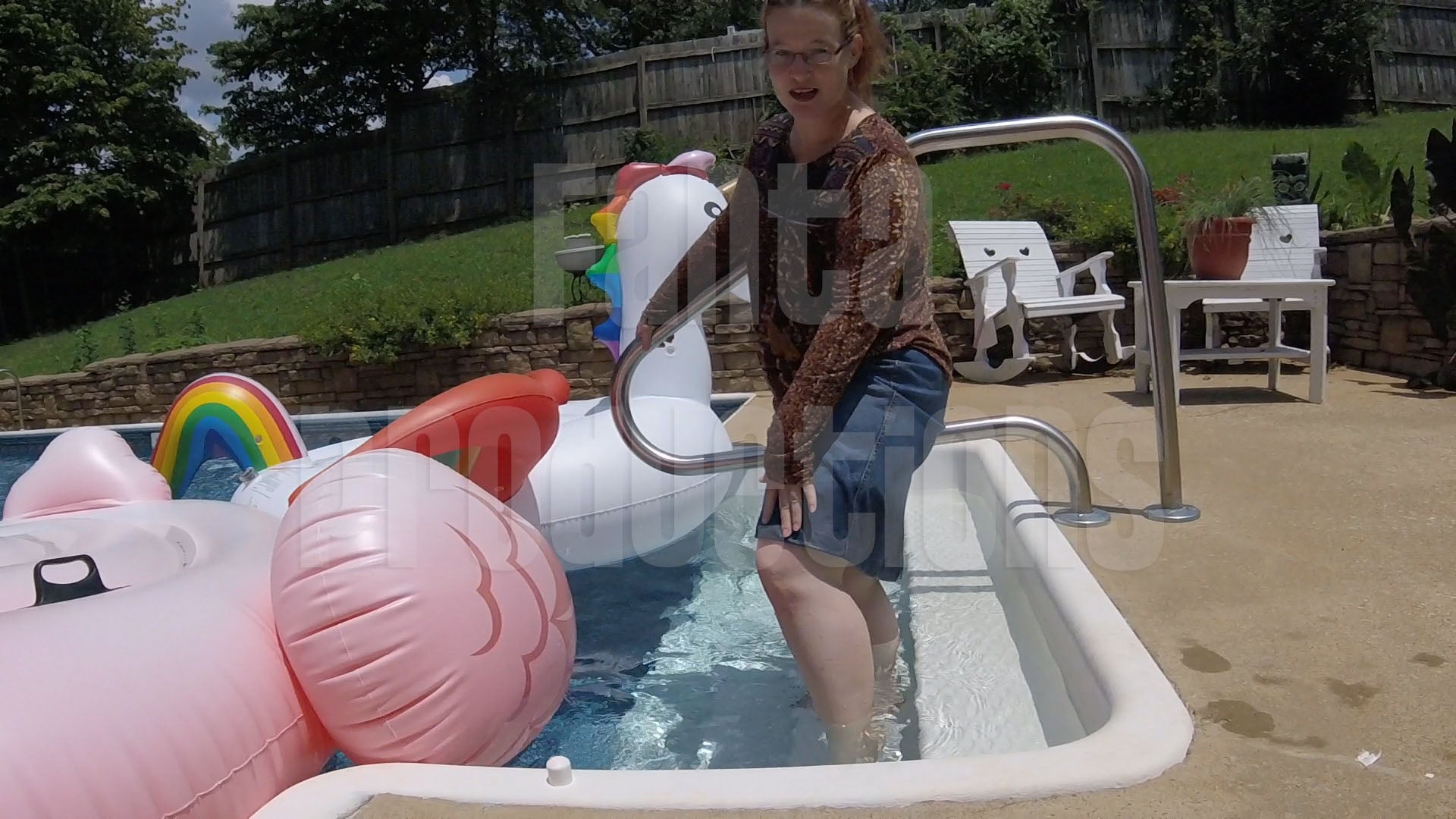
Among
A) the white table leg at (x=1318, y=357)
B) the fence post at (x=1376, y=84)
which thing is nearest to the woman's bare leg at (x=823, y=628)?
the white table leg at (x=1318, y=357)

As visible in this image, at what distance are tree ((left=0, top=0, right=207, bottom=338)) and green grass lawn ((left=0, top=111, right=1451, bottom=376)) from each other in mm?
2754

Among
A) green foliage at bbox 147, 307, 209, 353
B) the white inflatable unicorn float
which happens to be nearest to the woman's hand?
the white inflatable unicorn float

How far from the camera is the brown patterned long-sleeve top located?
1678 mm

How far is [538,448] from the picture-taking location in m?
2.80

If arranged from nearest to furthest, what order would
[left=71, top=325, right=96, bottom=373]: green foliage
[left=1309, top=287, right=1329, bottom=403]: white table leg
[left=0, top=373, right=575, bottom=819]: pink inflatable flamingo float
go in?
[left=0, top=373, right=575, bottom=819]: pink inflatable flamingo float, [left=1309, top=287, right=1329, bottom=403]: white table leg, [left=71, top=325, right=96, bottom=373]: green foliage

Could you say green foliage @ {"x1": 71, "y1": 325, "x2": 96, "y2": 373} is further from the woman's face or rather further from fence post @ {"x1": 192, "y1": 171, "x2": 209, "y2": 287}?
the woman's face

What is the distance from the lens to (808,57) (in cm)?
174

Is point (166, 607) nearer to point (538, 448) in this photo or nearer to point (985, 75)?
point (538, 448)

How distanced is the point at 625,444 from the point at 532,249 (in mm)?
7836

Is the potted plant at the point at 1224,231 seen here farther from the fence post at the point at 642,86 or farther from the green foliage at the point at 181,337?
the fence post at the point at 642,86

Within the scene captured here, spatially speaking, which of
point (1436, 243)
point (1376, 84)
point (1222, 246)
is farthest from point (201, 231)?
point (1376, 84)

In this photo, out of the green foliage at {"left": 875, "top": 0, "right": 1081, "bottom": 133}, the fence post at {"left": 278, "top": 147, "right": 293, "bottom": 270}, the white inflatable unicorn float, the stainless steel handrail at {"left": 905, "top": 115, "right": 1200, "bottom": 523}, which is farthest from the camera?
the fence post at {"left": 278, "top": 147, "right": 293, "bottom": 270}

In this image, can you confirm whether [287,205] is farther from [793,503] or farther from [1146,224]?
[793,503]

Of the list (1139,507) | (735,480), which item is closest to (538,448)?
(735,480)
